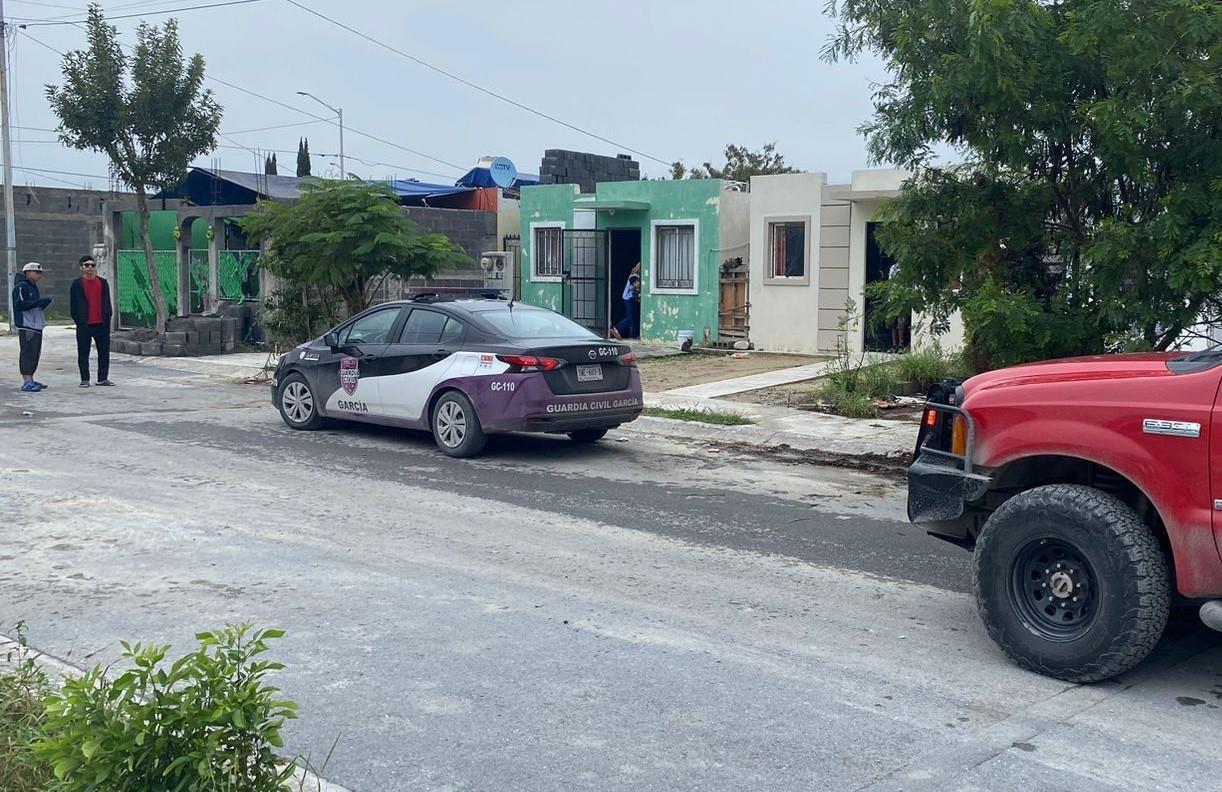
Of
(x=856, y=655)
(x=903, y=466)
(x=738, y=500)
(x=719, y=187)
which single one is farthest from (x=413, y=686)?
(x=719, y=187)

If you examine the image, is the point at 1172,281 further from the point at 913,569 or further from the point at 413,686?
the point at 413,686

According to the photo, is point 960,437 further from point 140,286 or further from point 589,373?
point 140,286

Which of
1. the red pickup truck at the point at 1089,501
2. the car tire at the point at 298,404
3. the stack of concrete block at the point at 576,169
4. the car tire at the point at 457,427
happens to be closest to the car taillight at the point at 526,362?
the car tire at the point at 457,427

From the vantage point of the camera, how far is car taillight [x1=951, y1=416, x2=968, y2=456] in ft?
20.3

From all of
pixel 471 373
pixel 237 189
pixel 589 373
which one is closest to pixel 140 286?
A: pixel 237 189

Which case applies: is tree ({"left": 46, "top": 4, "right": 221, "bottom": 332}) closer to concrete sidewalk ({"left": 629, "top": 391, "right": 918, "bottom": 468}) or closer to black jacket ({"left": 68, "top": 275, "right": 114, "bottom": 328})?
black jacket ({"left": 68, "top": 275, "right": 114, "bottom": 328})

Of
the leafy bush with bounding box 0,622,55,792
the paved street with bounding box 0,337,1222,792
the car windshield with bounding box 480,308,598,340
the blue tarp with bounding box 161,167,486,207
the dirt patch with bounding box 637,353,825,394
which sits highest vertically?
the blue tarp with bounding box 161,167,486,207

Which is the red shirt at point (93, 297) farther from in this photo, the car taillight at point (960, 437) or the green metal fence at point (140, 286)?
the car taillight at point (960, 437)

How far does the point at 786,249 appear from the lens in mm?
22812

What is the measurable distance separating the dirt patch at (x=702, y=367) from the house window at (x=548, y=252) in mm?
4685

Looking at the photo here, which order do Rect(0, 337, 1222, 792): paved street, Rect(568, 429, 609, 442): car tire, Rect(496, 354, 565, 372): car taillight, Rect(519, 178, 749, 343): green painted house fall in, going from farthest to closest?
Rect(519, 178, 749, 343): green painted house
Rect(568, 429, 609, 442): car tire
Rect(496, 354, 565, 372): car taillight
Rect(0, 337, 1222, 792): paved street

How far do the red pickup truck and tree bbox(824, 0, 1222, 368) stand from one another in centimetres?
291

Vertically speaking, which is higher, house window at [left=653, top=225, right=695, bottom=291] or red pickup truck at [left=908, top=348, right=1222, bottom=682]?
house window at [left=653, top=225, right=695, bottom=291]

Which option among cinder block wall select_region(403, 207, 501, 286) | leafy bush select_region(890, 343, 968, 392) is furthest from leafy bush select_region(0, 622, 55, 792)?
cinder block wall select_region(403, 207, 501, 286)
